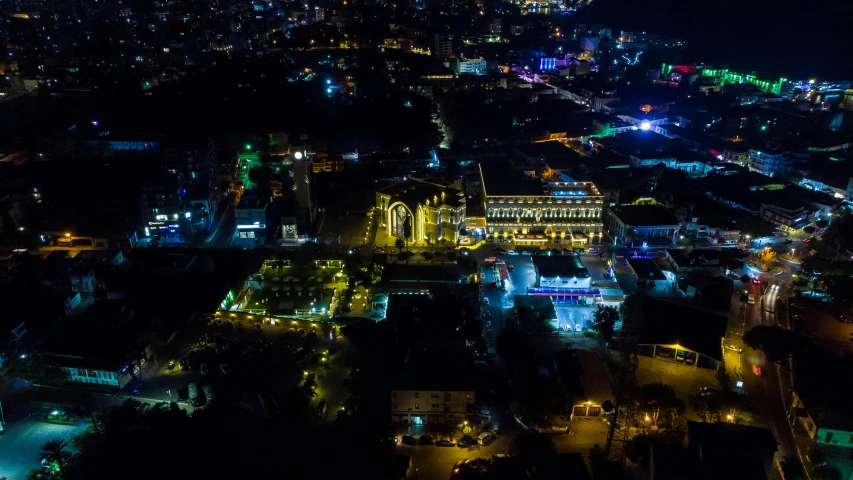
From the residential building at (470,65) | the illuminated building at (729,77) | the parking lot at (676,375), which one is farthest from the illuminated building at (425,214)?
the illuminated building at (729,77)

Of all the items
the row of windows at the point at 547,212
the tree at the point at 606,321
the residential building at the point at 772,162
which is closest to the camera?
the tree at the point at 606,321

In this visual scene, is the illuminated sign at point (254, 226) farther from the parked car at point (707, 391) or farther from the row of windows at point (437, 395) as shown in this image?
the parked car at point (707, 391)

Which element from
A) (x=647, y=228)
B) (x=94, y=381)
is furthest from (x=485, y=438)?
Answer: (x=647, y=228)

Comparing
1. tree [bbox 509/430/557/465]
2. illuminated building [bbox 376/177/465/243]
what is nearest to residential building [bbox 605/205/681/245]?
illuminated building [bbox 376/177/465/243]

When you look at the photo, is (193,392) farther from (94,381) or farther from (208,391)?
(94,381)

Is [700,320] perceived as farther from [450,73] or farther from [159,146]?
[450,73]

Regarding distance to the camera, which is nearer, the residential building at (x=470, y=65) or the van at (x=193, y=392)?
the van at (x=193, y=392)
